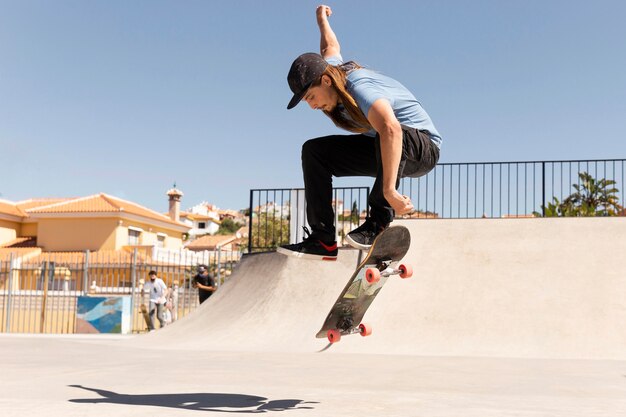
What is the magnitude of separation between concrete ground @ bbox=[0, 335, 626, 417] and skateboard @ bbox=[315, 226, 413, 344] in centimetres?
49

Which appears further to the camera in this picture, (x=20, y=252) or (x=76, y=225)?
(x=76, y=225)

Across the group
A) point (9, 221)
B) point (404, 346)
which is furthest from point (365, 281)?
point (9, 221)

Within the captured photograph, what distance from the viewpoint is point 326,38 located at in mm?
5121

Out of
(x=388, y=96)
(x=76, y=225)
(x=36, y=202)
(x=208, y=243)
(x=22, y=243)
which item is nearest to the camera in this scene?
(x=388, y=96)

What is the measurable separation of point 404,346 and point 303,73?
Answer: 749 cm

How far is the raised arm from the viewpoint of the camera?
5063mm

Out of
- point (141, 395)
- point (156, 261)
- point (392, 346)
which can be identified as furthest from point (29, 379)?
point (156, 261)

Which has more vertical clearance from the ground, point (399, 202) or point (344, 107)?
point (344, 107)

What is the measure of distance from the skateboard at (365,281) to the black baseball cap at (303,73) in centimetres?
117

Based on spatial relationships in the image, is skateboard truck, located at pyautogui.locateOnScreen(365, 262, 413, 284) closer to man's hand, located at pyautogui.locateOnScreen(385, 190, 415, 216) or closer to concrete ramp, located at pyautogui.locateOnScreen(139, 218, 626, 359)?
man's hand, located at pyautogui.locateOnScreen(385, 190, 415, 216)

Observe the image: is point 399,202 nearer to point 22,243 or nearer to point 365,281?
point 365,281

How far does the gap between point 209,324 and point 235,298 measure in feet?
3.19

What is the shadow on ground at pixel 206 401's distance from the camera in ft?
13.7

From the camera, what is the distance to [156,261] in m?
49.0
